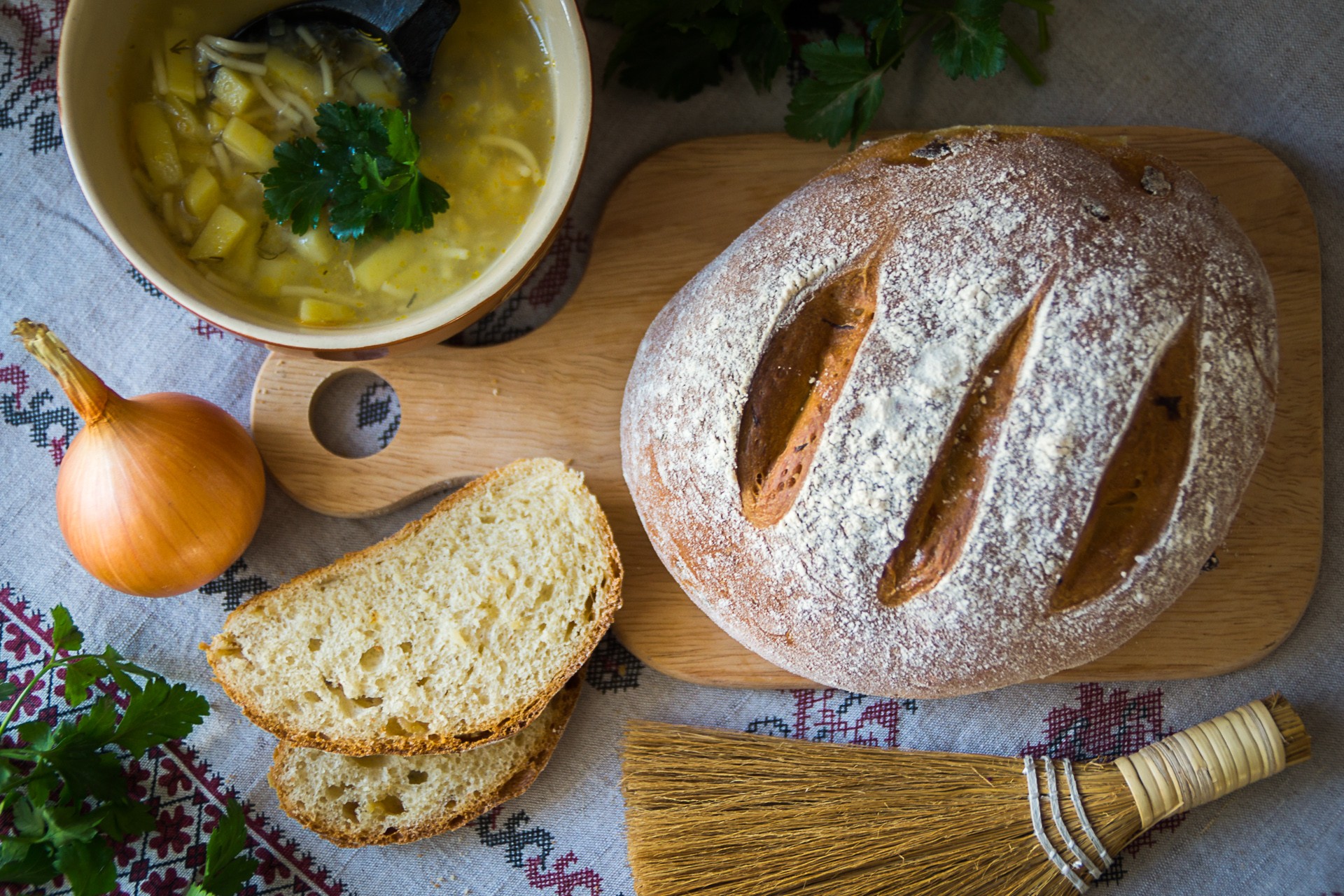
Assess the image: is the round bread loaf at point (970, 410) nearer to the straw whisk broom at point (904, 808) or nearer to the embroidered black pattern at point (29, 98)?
the straw whisk broom at point (904, 808)

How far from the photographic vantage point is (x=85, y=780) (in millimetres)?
1797

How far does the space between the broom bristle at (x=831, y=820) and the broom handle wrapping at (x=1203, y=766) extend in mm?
48

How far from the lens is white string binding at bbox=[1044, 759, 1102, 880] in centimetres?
187

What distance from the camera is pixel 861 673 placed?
1.61 metres

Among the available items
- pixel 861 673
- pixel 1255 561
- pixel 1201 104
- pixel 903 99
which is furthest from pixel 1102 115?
pixel 861 673

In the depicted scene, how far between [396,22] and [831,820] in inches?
67.0

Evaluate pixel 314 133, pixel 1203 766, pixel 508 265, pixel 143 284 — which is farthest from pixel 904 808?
pixel 143 284

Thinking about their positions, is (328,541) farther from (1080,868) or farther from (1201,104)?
(1201,104)

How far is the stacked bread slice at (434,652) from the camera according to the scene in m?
1.89

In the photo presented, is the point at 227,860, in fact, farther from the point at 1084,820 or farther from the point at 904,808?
the point at 1084,820

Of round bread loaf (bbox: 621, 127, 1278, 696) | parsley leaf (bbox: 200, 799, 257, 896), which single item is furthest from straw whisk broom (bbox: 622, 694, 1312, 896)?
parsley leaf (bbox: 200, 799, 257, 896)

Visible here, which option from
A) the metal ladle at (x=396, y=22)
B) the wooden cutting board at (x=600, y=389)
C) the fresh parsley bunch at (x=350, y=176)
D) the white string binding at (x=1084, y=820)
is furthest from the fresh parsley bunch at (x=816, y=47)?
the white string binding at (x=1084, y=820)

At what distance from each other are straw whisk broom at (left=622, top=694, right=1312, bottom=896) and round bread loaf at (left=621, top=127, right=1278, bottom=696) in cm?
40

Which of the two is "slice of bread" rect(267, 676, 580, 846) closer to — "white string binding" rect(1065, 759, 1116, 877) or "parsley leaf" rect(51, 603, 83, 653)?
"parsley leaf" rect(51, 603, 83, 653)
